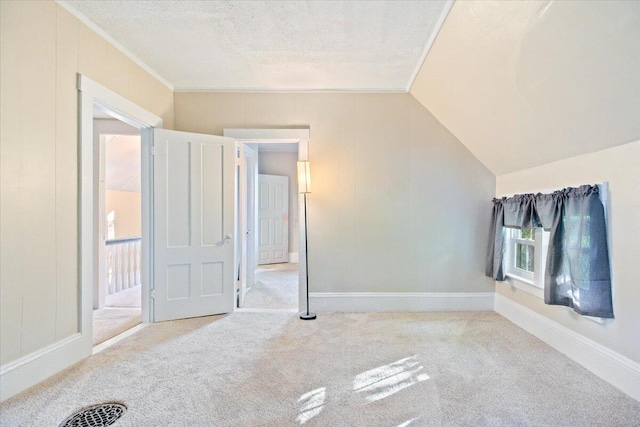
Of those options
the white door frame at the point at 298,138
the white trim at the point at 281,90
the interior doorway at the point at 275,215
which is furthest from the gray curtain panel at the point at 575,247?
the interior doorway at the point at 275,215

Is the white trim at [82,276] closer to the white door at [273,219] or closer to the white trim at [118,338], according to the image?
the white trim at [118,338]

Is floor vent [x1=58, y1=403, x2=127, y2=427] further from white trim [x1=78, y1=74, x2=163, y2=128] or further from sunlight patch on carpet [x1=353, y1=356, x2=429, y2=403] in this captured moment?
white trim [x1=78, y1=74, x2=163, y2=128]

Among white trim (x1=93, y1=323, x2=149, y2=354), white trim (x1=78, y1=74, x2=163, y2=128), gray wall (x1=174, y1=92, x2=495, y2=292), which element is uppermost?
white trim (x1=78, y1=74, x2=163, y2=128)

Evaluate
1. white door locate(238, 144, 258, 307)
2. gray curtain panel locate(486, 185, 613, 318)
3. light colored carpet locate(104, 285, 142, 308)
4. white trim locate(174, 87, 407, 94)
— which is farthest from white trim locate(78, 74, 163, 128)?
gray curtain panel locate(486, 185, 613, 318)

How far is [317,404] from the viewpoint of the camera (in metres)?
2.05

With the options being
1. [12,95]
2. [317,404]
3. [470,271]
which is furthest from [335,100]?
[317,404]

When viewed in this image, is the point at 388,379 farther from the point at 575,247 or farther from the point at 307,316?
the point at 575,247

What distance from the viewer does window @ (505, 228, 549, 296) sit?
3.16 metres

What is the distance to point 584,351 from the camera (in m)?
2.59

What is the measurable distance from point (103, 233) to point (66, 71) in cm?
231

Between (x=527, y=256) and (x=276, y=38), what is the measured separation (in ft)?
10.3

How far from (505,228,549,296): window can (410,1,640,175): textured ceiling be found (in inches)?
26.5

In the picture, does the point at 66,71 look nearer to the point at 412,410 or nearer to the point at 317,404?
the point at 317,404

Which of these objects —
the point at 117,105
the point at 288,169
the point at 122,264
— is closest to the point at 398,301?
the point at 117,105
